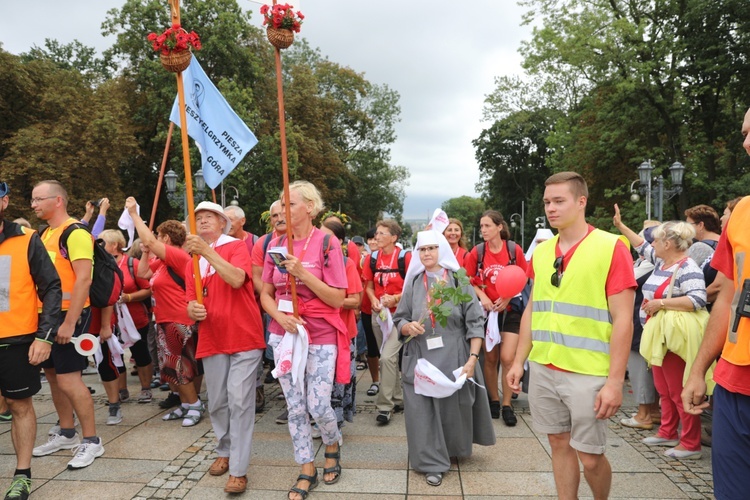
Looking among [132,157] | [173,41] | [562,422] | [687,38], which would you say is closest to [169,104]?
[132,157]

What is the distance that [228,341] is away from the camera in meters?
4.03

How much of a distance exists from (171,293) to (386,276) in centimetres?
233

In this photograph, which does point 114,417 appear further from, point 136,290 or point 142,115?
point 142,115

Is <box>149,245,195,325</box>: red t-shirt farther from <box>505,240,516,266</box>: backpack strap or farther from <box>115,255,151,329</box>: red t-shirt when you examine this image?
<box>505,240,516,266</box>: backpack strap

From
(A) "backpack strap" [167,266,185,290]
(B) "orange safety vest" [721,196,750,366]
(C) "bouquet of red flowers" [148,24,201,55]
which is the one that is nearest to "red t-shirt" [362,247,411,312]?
(A) "backpack strap" [167,266,185,290]

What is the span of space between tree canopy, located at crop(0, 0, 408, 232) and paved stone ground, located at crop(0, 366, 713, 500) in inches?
587

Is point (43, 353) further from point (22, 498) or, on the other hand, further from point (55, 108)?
point (55, 108)

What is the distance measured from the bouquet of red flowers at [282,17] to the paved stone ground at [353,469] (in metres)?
3.25

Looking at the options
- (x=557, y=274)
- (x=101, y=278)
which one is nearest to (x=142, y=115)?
(x=101, y=278)

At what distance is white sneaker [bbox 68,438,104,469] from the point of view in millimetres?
4277

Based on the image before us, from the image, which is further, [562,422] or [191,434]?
[191,434]

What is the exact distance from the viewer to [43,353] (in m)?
3.79

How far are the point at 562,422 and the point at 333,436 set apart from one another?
5.51ft

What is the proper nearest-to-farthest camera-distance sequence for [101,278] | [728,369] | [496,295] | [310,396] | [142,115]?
[728,369] → [310,396] → [101,278] → [496,295] → [142,115]
